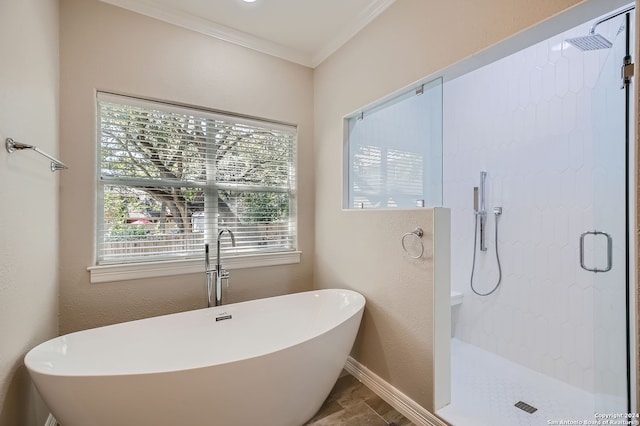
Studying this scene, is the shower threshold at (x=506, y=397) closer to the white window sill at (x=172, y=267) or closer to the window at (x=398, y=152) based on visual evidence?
the window at (x=398, y=152)

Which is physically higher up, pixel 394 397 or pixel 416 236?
pixel 416 236

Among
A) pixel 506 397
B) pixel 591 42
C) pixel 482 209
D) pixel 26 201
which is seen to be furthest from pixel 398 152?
pixel 26 201

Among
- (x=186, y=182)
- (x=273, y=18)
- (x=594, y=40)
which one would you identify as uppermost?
(x=273, y=18)

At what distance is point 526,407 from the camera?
1872 mm

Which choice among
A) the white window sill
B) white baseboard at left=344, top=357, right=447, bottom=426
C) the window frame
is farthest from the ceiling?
white baseboard at left=344, top=357, right=447, bottom=426

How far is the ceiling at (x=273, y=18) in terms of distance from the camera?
207cm

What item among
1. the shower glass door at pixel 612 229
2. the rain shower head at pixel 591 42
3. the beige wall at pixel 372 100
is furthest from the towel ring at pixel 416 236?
the rain shower head at pixel 591 42

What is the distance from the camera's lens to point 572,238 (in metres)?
2.12

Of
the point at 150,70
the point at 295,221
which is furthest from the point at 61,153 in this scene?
the point at 295,221

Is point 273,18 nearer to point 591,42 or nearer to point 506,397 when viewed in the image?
point 591,42

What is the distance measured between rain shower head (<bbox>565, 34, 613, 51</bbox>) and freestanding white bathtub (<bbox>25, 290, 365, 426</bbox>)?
1.86m

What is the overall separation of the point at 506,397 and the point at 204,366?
6.58 ft

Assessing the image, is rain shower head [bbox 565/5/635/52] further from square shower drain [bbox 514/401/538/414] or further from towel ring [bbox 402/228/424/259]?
square shower drain [bbox 514/401/538/414]

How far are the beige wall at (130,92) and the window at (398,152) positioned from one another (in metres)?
0.85
